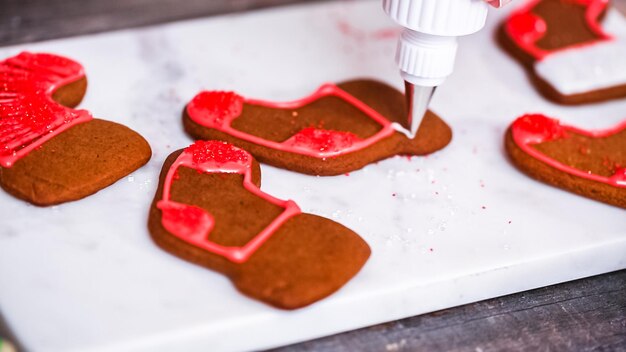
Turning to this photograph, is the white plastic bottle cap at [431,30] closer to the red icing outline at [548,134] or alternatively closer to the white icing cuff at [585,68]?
the red icing outline at [548,134]

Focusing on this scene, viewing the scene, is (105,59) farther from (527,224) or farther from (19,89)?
(527,224)

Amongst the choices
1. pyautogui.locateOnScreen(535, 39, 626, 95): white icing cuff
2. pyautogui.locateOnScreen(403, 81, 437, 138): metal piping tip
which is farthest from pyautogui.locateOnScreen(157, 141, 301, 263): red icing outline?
pyautogui.locateOnScreen(535, 39, 626, 95): white icing cuff

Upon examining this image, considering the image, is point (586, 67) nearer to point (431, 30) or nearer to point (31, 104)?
point (431, 30)

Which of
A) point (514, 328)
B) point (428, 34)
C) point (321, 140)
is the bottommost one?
point (514, 328)

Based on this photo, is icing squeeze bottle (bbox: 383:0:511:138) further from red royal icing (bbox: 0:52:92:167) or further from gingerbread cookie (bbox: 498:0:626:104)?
red royal icing (bbox: 0:52:92:167)

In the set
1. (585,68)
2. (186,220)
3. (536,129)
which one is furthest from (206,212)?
(585,68)
